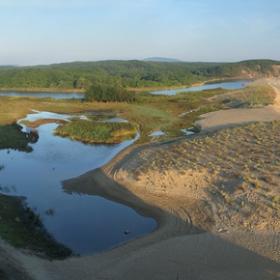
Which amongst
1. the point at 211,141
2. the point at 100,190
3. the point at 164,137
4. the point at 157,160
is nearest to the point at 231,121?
the point at 164,137

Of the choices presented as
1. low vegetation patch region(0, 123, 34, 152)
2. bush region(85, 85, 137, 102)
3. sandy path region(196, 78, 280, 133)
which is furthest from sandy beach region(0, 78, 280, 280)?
bush region(85, 85, 137, 102)

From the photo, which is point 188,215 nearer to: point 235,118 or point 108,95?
point 235,118

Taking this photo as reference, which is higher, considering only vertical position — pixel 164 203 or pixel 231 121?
pixel 231 121

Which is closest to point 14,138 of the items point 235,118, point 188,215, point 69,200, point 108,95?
point 69,200

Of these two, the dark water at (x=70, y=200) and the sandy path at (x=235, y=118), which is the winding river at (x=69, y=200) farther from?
the sandy path at (x=235, y=118)

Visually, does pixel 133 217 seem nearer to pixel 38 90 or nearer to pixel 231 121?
pixel 231 121

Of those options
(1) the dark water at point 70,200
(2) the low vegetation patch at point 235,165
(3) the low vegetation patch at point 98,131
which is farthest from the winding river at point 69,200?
(2) the low vegetation patch at point 235,165

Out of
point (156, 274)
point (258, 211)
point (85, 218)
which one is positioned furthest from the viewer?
point (85, 218)
